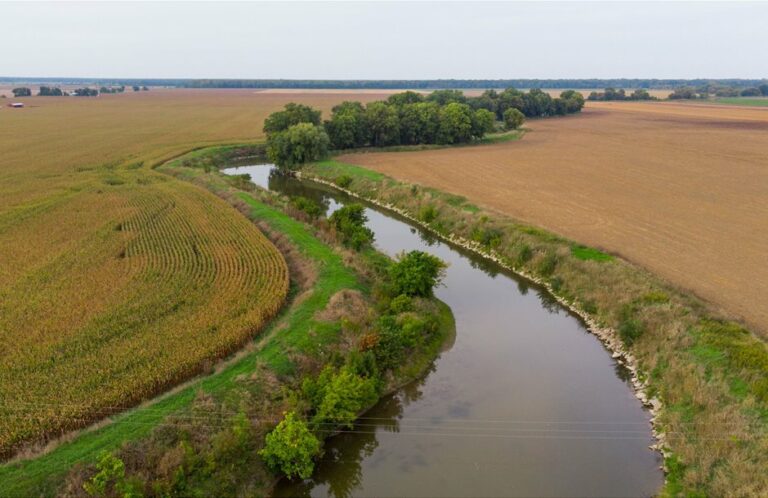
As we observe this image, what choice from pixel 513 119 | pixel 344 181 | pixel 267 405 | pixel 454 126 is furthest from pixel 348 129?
pixel 267 405

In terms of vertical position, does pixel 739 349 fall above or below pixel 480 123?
below

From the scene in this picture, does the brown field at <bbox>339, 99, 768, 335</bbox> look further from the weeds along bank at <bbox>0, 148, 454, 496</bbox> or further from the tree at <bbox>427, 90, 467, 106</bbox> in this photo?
the tree at <bbox>427, 90, 467, 106</bbox>

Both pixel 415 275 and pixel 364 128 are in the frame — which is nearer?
pixel 415 275

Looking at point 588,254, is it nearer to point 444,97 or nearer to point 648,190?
point 648,190

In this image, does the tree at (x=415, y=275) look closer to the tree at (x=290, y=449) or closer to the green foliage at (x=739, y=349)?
the tree at (x=290, y=449)

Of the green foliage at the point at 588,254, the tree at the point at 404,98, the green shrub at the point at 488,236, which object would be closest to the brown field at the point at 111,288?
the green shrub at the point at 488,236

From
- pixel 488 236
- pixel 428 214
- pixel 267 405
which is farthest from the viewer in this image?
pixel 428 214

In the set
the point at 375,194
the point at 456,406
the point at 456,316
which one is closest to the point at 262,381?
the point at 456,406
